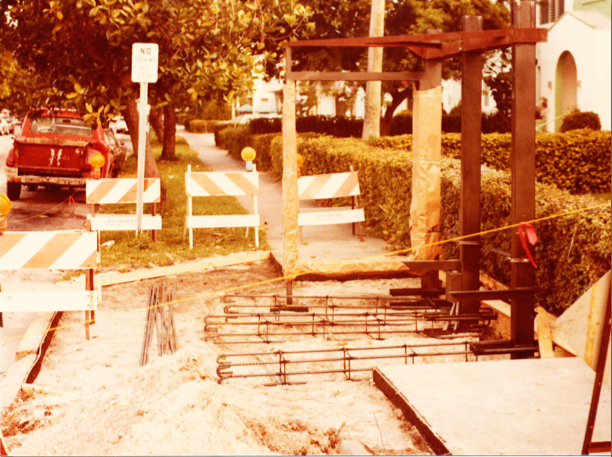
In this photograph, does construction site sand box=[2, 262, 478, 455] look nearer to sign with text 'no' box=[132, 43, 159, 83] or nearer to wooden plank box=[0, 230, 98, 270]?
wooden plank box=[0, 230, 98, 270]

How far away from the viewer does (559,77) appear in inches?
1339

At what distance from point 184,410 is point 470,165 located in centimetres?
411

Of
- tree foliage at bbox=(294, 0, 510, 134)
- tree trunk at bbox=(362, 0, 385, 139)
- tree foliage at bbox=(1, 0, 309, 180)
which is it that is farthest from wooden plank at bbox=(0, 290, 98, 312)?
tree foliage at bbox=(294, 0, 510, 134)

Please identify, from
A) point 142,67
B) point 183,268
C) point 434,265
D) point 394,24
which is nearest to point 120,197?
point 142,67

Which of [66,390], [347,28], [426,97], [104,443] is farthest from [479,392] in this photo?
[347,28]

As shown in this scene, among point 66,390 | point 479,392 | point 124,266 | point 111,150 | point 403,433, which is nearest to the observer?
point 403,433

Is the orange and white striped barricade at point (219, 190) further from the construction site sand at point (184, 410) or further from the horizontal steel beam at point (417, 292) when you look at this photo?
the construction site sand at point (184, 410)

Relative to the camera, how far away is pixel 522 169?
692cm

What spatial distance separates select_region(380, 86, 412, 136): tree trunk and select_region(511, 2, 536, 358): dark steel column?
82.5 ft

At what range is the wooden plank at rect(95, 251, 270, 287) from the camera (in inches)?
413

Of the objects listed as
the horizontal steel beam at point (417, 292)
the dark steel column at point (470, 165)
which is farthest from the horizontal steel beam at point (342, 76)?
the horizontal steel beam at point (417, 292)

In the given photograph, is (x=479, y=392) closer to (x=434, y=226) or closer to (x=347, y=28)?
(x=434, y=226)

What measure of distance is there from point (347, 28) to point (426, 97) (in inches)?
899

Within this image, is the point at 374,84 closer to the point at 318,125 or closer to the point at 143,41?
the point at 143,41
